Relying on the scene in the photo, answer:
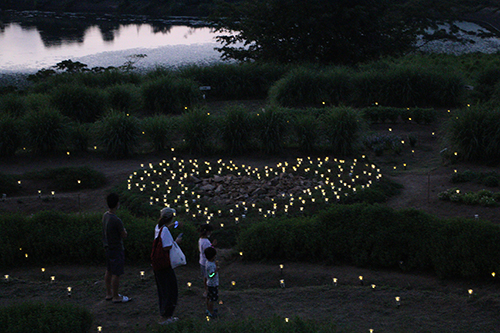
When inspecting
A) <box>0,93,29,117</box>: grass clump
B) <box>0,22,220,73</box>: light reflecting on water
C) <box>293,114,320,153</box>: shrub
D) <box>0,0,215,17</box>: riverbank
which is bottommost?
<box>0,22,220,73</box>: light reflecting on water

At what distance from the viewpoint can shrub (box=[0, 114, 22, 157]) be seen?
51.9 feet

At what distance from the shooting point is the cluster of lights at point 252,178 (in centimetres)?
1183

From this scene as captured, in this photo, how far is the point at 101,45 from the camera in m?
48.6

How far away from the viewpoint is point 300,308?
763cm

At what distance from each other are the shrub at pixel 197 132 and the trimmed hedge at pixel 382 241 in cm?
623

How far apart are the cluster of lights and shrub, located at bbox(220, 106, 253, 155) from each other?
2.70 feet

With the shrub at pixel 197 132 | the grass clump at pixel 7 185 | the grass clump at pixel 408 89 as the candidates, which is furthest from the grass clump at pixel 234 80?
the grass clump at pixel 7 185

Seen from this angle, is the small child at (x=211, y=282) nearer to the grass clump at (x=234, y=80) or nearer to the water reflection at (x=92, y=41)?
the grass clump at (x=234, y=80)

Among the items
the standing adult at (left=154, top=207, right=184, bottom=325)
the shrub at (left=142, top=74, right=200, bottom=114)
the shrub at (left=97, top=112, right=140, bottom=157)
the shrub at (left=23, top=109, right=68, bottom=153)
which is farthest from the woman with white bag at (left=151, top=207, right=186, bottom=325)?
the shrub at (left=142, top=74, right=200, bottom=114)

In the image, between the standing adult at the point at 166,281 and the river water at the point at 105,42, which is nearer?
the standing adult at the point at 166,281

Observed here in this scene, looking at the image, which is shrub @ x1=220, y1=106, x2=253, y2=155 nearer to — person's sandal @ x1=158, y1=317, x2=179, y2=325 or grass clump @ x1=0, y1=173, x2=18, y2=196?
grass clump @ x1=0, y1=173, x2=18, y2=196

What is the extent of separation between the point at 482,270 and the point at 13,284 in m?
7.14

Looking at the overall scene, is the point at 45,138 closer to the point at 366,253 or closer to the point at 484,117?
the point at 366,253

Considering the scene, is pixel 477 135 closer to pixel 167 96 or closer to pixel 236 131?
pixel 236 131
